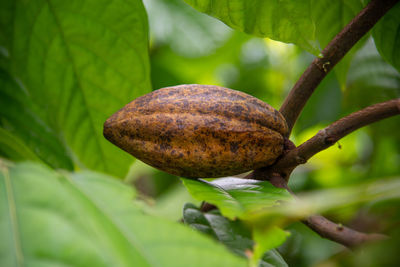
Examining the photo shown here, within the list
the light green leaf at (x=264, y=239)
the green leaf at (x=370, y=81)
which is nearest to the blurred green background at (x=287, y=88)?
the green leaf at (x=370, y=81)

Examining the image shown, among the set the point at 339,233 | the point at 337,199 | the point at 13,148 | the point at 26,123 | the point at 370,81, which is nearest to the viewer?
the point at 337,199

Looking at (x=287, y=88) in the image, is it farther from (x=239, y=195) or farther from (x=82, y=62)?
(x=239, y=195)

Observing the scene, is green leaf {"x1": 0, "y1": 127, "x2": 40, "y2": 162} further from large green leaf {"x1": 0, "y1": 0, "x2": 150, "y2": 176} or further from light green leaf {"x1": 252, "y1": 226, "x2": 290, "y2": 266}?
light green leaf {"x1": 252, "y1": 226, "x2": 290, "y2": 266}

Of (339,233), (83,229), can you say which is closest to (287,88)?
(339,233)

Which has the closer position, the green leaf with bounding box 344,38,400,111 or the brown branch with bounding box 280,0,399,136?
the brown branch with bounding box 280,0,399,136

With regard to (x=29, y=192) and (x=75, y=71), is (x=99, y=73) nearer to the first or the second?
(x=75, y=71)

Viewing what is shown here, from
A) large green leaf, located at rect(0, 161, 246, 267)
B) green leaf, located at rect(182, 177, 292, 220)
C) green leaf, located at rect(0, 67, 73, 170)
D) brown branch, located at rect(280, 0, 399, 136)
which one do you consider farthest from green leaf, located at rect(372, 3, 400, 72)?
green leaf, located at rect(0, 67, 73, 170)

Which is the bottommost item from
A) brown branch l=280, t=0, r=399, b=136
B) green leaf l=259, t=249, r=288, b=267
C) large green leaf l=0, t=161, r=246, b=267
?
green leaf l=259, t=249, r=288, b=267
